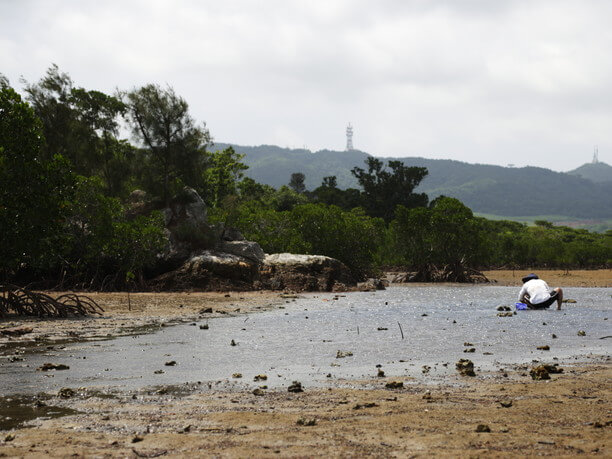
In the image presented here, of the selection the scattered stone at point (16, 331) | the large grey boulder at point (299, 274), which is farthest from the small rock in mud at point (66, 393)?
the large grey boulder at point (299, 274)

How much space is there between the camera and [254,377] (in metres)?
12.5

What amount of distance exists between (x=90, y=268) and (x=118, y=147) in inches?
772

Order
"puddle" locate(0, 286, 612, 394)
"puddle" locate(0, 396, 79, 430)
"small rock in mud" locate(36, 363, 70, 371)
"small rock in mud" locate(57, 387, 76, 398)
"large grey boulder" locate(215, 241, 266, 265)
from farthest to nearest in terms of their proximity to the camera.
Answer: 1. "large grey boulder" locate(215, 241, 266, 265)
2. "small rock in mud" locate(36, 363, 70, 371)
3. "puddle" locate(0, 286, 612, 394)
4. "small rock in mud" locate(57, 387, 76, 398)
5. "puddle" locate(0, 396, 79, 430)

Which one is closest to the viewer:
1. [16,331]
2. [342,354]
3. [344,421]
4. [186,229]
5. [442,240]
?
[344,421]

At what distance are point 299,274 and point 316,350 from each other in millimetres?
26775

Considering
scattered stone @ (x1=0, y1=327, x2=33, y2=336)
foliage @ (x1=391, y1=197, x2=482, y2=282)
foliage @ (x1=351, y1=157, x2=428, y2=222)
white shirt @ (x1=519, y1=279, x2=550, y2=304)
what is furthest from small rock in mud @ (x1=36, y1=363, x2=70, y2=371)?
foliage @ (x1=351, y1=157, x2=428, y2=222)

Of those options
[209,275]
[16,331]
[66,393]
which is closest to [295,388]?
[66,393]

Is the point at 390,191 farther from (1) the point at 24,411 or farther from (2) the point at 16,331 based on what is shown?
(1) the point at 24,411

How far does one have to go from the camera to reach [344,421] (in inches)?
337

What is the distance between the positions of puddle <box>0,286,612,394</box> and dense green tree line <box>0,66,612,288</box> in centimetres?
757

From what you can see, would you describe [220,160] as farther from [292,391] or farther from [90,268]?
[292,391]

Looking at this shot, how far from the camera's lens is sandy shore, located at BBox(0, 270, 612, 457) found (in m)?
7.21

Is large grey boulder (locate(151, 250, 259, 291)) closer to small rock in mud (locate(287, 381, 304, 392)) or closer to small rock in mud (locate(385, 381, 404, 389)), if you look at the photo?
small rock in mud (locate(287, 381, 304, 392))

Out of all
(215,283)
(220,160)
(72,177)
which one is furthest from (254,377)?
(220,160)
